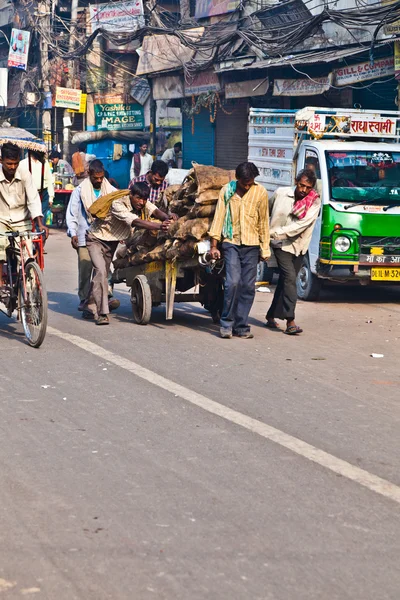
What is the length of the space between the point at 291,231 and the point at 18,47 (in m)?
31.2

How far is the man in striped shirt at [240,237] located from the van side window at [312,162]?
317 cm

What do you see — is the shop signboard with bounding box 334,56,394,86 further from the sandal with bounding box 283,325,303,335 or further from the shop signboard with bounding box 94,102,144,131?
the shop signboard with bounding box 94,102,144,131

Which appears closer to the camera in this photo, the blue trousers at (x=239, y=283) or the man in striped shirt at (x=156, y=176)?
the blue trousers at (x=239, y=283)

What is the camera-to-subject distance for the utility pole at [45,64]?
108ft

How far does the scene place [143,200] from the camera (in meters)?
9.79

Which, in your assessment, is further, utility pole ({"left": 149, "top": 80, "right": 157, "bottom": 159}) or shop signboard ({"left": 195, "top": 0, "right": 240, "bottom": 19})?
utility pole ({"left": 149, "top": 80, "right": 157, "bottom": 159})

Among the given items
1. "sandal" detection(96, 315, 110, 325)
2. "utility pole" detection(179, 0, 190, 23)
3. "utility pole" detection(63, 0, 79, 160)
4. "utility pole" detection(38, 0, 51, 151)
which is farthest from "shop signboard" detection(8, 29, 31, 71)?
"sandal" detection(96, 315, 110, 325)

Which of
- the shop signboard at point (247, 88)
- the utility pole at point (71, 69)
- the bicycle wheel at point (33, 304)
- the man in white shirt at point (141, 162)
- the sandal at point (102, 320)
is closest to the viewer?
the bicycle wheel at point (33, 304)

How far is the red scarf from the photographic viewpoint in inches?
383

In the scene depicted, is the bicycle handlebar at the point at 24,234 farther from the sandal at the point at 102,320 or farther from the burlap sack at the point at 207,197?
the burlap sack at the point at 207,197

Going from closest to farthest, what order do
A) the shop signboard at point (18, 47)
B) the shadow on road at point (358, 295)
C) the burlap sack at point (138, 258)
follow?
the burlap sack at point (138, 258)
the shadow on road at point (358, 295)
the shop signboard at point (18, 47)

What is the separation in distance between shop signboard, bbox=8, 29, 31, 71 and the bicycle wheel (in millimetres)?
31296

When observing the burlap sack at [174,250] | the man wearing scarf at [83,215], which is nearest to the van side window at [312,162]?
the man wearing scarf at [83,215]

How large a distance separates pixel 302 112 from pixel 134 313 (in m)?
4.66
